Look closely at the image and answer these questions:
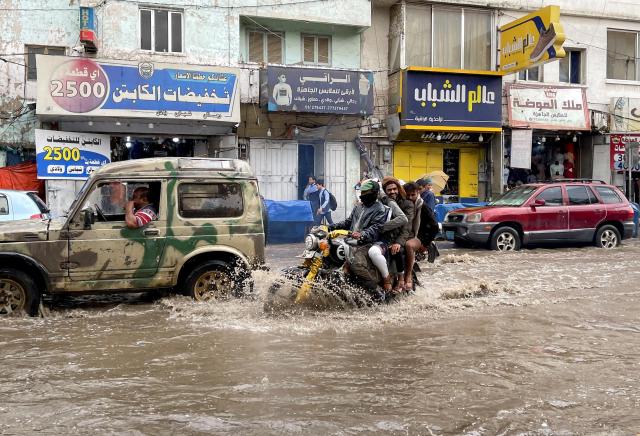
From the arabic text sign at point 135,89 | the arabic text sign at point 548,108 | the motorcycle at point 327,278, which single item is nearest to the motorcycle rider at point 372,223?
the motorcycle at point 327,278

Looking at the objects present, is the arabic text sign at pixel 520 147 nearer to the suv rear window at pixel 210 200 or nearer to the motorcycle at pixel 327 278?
the motorcycle at pixel 327 278

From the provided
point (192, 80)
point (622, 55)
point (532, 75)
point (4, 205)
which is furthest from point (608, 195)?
point (4, 205)

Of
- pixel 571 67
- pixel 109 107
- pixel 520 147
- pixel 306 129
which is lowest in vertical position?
pixel 520 147

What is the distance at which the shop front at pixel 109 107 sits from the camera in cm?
1583

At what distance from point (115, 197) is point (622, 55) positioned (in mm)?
21671

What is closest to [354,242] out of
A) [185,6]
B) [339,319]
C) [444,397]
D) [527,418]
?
[339,319]

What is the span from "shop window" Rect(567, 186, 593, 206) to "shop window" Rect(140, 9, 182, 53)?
11.3 metres

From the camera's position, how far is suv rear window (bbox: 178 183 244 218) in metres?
8.02

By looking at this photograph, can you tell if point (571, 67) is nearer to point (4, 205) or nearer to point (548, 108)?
point (548, 108)

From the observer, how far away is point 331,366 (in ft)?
18.2

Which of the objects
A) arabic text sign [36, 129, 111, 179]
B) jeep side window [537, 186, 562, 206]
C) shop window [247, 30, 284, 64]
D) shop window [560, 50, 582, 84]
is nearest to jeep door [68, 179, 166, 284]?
arabic text sign [36, 129, 111, 179]

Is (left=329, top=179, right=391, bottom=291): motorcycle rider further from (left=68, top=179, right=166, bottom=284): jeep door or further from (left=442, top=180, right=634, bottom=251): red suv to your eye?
(left=442, top=180, right=634, bottom=251): red suv

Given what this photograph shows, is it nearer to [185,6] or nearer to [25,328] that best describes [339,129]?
[185,6]

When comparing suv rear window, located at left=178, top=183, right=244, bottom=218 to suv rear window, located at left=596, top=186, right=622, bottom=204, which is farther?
suv rear window, located at left=596, top=186, right=622, bottom=204
